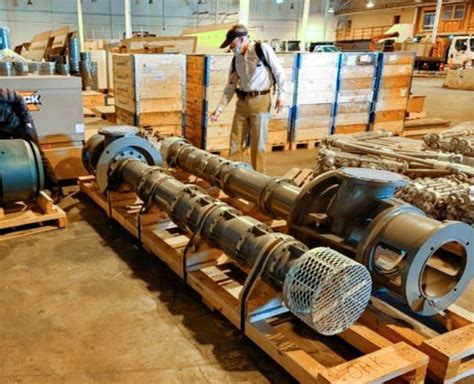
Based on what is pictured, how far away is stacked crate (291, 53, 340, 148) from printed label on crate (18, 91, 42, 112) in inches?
153

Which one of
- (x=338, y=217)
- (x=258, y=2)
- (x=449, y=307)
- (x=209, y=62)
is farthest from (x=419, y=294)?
(x=258, y=2)

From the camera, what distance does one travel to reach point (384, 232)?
2.19m

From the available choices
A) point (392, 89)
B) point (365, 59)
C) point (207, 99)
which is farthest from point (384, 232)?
point (392, 89)

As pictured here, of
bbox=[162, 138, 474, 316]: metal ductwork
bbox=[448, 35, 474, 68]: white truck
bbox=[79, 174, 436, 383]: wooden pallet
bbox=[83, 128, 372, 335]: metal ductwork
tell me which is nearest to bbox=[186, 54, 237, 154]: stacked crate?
bbox=[83, 128, 372, 335]: metal ductwork

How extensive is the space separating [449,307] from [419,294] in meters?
0.41

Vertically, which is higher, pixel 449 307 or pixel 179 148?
pixel 179 148

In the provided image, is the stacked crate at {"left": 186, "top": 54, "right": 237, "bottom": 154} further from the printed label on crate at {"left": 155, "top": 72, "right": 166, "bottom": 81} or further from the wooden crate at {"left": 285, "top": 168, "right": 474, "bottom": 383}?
the wooden crate at {"left": 285, "top": 168, "right": 474, "bottom": 383}

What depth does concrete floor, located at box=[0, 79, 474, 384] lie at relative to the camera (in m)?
2.21

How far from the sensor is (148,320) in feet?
8.61

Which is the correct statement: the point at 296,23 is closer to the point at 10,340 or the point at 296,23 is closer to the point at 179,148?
the point at 179,148

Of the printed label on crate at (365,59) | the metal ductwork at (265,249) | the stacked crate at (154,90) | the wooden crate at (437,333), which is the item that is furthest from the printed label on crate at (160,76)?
the wooden crate at (437,333)

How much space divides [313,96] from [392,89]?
6.15ft

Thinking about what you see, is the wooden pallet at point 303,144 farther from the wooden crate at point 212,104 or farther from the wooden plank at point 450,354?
the wooden plank at point 450,354

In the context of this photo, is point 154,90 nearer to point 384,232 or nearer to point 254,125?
point 254,125
